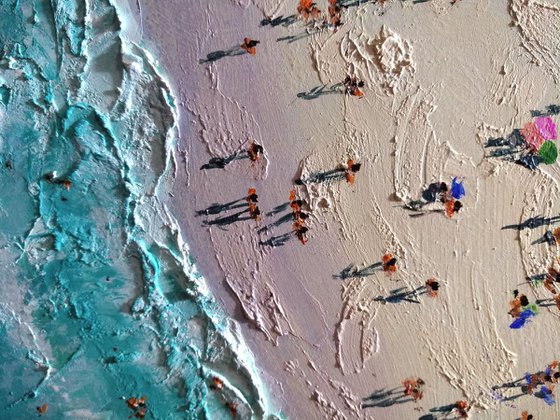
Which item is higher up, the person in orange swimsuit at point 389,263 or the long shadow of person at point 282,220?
the long shadow of person at point 282,220

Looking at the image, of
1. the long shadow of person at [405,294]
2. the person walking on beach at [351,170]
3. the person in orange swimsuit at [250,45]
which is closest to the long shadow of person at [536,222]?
the long shadow of person at [405,294]

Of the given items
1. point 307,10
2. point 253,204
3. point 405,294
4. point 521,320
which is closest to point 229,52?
point 307,10

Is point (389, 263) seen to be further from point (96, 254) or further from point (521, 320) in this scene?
point (96, 254)

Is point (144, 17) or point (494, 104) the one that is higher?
point (144, 17)

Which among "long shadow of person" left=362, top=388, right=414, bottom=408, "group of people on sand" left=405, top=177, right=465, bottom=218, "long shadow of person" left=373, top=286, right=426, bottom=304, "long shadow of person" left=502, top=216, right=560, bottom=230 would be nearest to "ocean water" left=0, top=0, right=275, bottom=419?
"long shadow of person" left=362, top=388, right=414, bottom=408

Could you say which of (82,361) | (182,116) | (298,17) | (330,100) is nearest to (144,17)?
(182,116)

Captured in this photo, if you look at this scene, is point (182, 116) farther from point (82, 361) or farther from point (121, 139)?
point (82, 361)

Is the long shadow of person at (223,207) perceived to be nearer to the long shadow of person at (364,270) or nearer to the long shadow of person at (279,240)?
the long shadow of person at (279,240)
